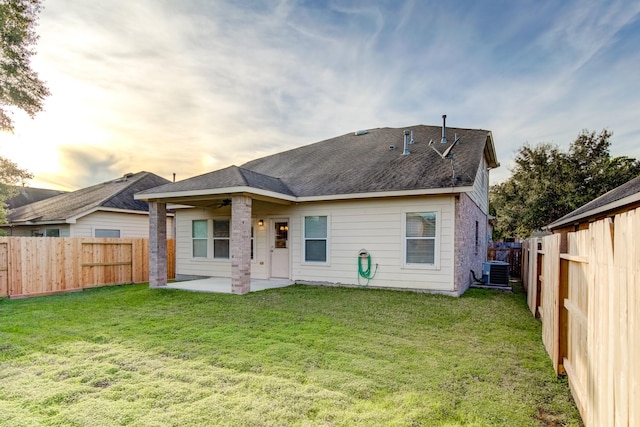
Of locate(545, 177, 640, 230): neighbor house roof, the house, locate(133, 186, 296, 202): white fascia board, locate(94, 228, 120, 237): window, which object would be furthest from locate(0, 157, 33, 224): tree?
locate(545, 177, 640, 230): neighbor house roof

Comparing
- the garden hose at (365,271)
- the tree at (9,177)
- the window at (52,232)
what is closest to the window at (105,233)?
the window at (52,232)

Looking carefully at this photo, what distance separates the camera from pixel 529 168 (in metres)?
22.6

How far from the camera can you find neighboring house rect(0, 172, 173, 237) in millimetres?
13616

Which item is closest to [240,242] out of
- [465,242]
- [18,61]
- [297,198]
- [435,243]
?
[297,198]

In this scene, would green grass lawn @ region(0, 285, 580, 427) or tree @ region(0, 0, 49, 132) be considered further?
tree @ region(0, 0, 49, 132)

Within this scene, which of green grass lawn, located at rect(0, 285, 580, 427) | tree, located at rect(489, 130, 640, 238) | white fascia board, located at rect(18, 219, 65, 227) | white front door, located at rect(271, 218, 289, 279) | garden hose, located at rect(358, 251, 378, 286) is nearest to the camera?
green grass lawn, located at rect(0, 285, 580, 427)

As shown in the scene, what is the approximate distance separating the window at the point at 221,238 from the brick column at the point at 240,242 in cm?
297

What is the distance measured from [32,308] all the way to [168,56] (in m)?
6.59

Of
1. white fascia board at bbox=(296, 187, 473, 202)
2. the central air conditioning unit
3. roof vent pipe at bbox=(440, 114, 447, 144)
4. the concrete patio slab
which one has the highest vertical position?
roof vent pipe at bbox=(440, 114, 447, 144)

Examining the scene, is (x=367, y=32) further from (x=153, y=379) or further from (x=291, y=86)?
(x=153, y=379)

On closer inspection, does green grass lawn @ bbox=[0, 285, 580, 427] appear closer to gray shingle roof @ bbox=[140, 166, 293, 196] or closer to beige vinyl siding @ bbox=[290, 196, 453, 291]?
beige vinyl siding @ bbox=[290, 196, 453, 291]

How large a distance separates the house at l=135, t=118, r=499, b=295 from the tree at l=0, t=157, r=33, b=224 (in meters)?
6.98

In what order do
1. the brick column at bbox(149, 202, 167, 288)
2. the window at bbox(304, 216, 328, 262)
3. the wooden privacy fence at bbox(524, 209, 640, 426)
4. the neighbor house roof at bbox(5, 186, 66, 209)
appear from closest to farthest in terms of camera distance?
the wooden privacy fence at bbox(524, 209, 640, 426) → the brick column at bbox(149, 202, 167, 288) → the window at bbox(304, 216, 328, 262) → the neighbor house roof at bbox(5, 186, 66, 209)

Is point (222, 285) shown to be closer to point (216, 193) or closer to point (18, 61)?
point (216, 193)
